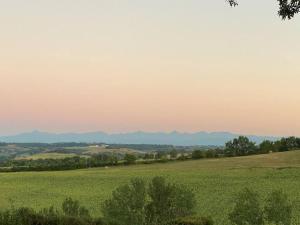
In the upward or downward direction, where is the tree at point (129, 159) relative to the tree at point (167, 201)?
downward

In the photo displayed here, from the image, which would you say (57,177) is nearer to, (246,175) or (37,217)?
(246,175)

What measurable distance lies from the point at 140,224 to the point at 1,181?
310ft

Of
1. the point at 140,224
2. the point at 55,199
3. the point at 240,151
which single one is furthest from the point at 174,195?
the point at 240,151

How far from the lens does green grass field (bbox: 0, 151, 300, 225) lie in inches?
2736

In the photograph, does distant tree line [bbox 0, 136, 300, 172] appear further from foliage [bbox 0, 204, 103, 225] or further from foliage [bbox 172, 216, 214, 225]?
foliage [bbox 0, 204, 103, 225]

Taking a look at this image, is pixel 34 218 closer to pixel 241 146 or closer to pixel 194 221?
pixel 194 221

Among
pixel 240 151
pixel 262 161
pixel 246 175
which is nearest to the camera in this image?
pixel 246 175

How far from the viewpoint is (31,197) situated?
8131cm

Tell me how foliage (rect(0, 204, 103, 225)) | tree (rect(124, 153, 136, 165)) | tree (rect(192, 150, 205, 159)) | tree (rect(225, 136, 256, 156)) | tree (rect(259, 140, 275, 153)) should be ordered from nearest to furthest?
foliage (rect(0, 204, 103, 225)), tree (rect(124, 153, 136, 165)), tree (rect(192, 150, 205, 159)), tree (rect(259, 140, 275, 153)), tree (rect(225, 136, 256, 156))

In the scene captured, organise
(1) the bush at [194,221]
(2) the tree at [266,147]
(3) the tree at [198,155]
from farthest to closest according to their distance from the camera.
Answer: (2) the tree at [266,147], (3) the tree at [198,155], (1) the bush at [194,221]

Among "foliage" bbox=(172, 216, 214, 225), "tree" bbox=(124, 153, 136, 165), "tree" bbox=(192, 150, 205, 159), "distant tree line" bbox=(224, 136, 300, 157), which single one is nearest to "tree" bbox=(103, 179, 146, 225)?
"foliage" bbox=(172, 216, 214, 225)

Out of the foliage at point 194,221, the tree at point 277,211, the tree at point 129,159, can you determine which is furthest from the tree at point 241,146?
the foliage at point 194,221

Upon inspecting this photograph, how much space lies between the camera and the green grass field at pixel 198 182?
69506 mm

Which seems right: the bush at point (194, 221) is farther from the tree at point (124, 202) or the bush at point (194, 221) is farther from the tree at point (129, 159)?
the tree at point (129, 159)
